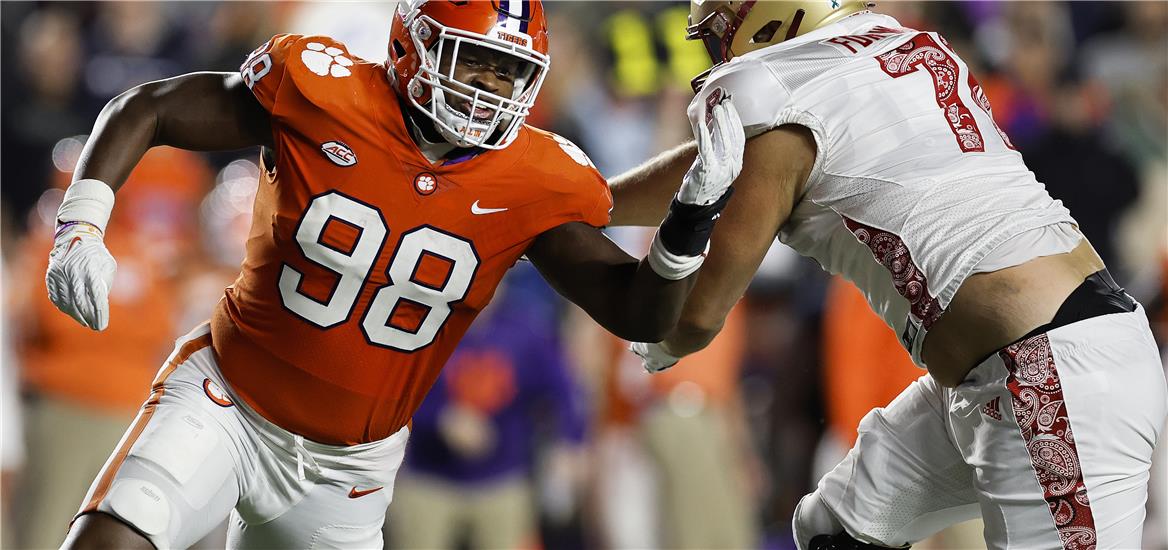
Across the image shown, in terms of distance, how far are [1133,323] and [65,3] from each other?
582cm

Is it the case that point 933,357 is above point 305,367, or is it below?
above

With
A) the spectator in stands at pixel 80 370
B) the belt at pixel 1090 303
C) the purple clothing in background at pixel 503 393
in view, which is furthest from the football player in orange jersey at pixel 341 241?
the spectator in stands at pixel 80 370

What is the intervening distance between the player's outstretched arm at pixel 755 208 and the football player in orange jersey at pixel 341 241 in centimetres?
15

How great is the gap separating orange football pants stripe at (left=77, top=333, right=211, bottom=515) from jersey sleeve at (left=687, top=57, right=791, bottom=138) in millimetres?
1239

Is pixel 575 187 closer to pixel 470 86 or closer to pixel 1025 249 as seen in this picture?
pixel 470 86

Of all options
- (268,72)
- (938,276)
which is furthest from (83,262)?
(938,276)

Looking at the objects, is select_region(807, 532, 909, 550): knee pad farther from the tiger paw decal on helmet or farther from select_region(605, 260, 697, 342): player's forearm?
the tiger paw decal on helmet

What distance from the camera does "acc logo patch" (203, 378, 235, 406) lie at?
287cm

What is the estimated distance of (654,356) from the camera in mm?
3092

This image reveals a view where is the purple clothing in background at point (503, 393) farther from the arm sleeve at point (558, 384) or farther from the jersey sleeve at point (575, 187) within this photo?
the jersey sleeve at point (575, 187)

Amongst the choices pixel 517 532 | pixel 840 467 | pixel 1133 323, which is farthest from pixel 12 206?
pixel 1133 323

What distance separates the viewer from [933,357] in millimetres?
2729

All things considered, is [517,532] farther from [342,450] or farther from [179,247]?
[342,450]

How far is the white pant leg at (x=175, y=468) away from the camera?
2607 millimetres
